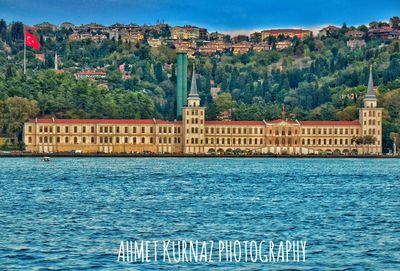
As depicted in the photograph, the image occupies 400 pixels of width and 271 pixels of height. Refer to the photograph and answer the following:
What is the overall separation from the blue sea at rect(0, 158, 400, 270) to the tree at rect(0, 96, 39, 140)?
66151 mm

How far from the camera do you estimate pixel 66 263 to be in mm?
34250

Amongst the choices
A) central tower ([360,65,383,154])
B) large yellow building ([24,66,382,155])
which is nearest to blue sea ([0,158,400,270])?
large yellow building ([24,66,382,155])

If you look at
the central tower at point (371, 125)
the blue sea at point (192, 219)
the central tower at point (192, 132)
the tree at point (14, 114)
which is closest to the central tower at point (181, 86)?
the central tower at point (192, 132)

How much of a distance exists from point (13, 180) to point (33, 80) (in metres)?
89.1

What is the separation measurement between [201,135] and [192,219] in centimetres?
10043

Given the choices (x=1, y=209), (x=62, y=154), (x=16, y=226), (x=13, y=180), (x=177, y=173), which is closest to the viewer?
(x=16, y=226)

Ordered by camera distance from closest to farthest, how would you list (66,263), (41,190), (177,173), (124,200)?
(66,263) → (124,200) → (41,190) → (177,173)

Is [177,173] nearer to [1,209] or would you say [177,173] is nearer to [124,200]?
[124,200]

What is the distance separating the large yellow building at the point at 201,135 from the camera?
143000mm

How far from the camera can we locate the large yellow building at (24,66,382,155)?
143000mm

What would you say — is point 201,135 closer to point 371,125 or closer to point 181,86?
point 371,125

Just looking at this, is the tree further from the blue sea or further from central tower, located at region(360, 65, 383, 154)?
the blue sea

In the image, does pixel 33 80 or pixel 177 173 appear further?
pixel 33 80

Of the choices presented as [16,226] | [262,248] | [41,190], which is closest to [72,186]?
[41,190]
